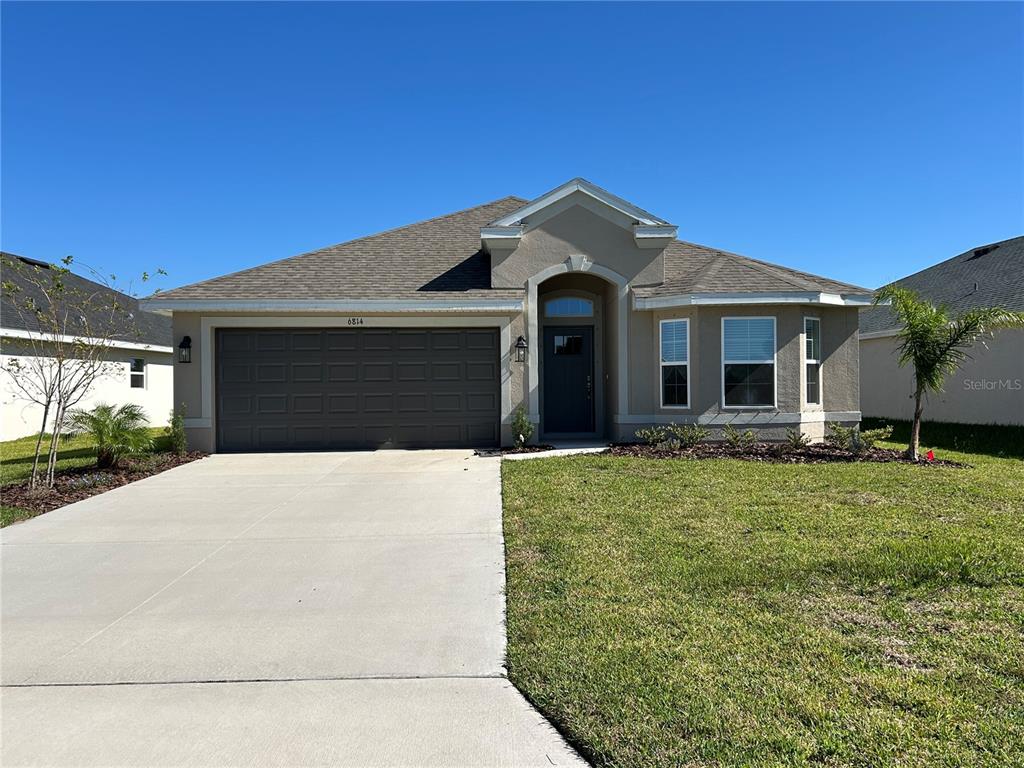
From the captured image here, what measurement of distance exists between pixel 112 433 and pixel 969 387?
1974 cm

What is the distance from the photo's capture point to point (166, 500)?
8508 mm

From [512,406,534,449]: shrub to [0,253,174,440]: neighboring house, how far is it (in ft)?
30.9

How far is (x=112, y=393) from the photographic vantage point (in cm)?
2041

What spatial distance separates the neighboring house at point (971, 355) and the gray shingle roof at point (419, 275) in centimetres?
579

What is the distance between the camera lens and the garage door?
1290 centimetres

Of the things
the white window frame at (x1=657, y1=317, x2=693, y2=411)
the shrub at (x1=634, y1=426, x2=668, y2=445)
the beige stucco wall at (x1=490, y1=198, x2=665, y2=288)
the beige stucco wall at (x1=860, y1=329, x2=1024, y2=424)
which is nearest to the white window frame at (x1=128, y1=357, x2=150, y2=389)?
the beige stucco wall at (x1=490, y1=198, x2=665, y2=288)

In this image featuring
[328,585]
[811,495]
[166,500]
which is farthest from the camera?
[166,500]

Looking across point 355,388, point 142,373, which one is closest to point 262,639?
point 355,388

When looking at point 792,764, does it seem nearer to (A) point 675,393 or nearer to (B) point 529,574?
(B) point 529,574

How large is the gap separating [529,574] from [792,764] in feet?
8.92

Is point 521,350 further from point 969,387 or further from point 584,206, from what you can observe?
point 969,387

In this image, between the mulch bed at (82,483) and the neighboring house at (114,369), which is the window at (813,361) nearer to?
the mulch bed at (82,483)

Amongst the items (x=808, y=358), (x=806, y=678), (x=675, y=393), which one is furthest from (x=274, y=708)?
(x=808, y=358)

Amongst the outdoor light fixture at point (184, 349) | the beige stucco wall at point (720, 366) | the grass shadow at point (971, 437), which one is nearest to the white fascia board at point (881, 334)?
the grass shadow at point (971, 437)
